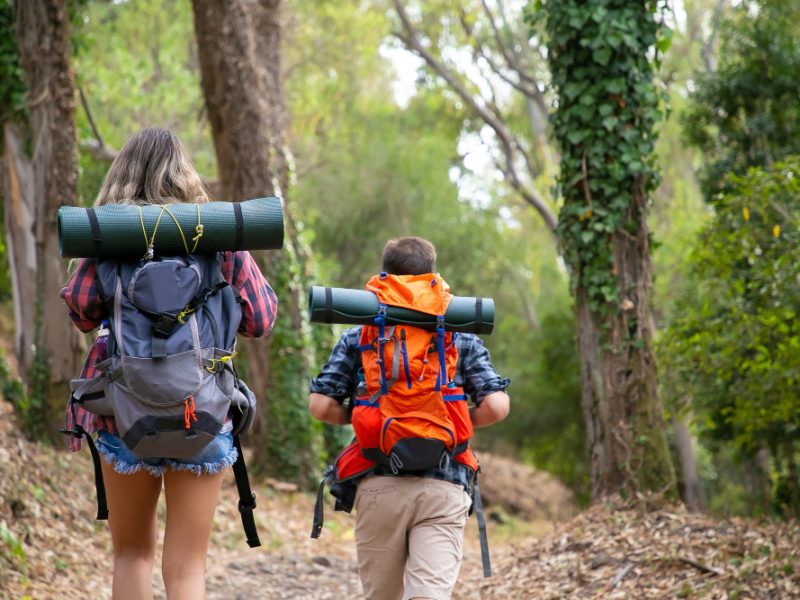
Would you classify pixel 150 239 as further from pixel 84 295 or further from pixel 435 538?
pixel 435 538

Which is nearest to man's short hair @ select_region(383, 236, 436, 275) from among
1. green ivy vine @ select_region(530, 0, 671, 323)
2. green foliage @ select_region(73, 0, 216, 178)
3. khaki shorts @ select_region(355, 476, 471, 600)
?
khaki shorts @ select_region(355, 476, 471, 600)

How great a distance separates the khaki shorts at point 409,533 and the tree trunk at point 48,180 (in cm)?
573

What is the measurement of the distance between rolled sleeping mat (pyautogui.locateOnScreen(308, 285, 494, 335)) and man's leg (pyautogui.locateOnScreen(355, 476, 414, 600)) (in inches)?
24.8

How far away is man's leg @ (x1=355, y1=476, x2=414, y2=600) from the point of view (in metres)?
3.79

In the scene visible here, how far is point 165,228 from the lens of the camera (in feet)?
10.7

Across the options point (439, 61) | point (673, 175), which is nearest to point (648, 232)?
point (439, 61)

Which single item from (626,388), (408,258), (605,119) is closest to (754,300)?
(626,388)

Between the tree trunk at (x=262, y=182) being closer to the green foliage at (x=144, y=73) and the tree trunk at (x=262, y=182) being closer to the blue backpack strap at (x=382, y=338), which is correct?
the blue backpack strap at (x=382, y=338)

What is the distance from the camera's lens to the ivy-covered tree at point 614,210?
23.9ft

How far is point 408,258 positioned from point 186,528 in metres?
1.39

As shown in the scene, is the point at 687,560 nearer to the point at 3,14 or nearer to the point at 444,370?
the point at 444,370

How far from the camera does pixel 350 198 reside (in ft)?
83.3

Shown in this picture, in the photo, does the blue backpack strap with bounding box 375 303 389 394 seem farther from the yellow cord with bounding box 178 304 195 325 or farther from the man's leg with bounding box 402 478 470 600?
the yellow cord with bounding box 178 304 195 325

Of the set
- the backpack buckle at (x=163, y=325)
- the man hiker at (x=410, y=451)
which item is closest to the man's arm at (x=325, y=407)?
the man hiker at (x=410, y=451)
